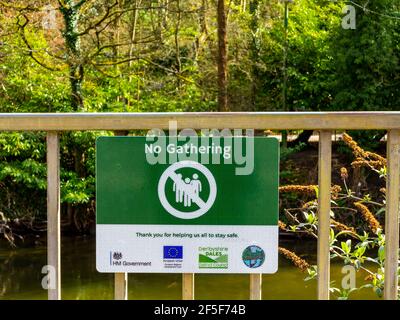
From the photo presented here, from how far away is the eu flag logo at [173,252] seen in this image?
2029mm

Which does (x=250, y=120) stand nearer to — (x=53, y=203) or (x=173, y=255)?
(x=173, y=255)

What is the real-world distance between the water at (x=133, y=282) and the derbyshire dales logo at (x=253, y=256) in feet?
19.4

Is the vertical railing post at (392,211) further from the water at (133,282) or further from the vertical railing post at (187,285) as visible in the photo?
the water at (133,282)

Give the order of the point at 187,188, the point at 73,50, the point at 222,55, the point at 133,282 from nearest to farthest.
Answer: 1. the point at 187,188
2. the point at 133,282
3. the point at 73,50
4. the point at 222,55

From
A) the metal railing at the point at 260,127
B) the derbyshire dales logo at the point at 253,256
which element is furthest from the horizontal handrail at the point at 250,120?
the derbyshire dales logo at the point at 253,256

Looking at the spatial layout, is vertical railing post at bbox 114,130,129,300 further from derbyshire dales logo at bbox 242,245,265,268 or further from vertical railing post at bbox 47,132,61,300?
derbyshire dales logo at bbox 242,245,265,268

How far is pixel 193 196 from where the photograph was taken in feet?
6.50

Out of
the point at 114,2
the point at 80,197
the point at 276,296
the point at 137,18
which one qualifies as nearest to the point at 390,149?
the point at 276,296

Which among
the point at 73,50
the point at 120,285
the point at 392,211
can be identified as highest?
the point at 73,50

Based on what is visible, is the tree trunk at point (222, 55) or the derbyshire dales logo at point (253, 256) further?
the tree trunk at point (222, 55)

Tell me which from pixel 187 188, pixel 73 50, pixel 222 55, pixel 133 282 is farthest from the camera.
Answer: pixel 222 55

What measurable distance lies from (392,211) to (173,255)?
0.64m

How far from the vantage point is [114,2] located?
1213 cm

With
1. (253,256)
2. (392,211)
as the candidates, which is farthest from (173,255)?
(392,211)
